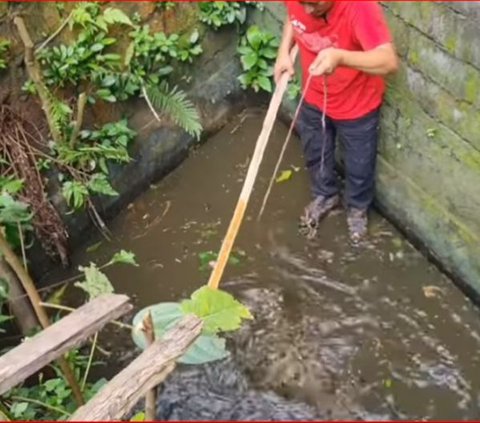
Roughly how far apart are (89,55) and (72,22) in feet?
0.66

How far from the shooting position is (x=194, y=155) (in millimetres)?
5484

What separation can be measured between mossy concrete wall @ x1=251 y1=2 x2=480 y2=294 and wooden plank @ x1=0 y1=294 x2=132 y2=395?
197cm

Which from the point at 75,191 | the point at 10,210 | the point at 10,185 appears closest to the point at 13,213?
the point at 10,210

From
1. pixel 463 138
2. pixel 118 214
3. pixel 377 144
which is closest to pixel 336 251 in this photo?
pixel 377 144

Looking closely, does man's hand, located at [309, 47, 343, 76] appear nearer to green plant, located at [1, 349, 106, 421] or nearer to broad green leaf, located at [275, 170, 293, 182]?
broad green leaf, located at [275, 170, 293, 182]

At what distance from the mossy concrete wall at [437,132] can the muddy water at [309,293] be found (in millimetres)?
228

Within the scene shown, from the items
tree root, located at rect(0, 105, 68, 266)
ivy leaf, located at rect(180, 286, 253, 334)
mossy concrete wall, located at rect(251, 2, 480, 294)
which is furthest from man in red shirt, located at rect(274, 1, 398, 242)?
ivy leaf, located at rect(180, 286, 253, 334)

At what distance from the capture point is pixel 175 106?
516 cm

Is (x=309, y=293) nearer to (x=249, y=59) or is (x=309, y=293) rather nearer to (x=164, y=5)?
(x=249, y=59)

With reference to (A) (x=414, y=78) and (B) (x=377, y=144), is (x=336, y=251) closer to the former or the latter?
(B) (x=377, y=144)

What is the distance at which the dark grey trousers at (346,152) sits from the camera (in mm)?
4465

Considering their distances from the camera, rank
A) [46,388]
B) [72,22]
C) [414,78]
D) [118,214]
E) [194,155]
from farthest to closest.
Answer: [194,155] < [118,214] < [72,22] < [414,78] < [46,388]

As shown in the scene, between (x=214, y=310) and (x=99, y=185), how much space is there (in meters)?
2.43

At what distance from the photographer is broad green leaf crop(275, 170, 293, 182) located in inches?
205
